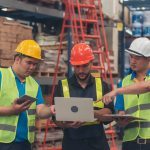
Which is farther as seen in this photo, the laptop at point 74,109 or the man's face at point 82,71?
the man's face at point 82,71

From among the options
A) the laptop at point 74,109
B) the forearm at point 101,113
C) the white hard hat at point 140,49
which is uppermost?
the white hard hat at point 140,49

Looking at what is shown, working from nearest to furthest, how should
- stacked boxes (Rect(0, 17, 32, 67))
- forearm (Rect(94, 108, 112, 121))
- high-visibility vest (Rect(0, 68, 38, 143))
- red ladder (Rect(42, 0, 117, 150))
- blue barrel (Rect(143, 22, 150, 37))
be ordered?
1. high-visibility vest (Rect(0, 68, 38, 143))
2. forearm (Rect(94, 108, 112, 121))
3. stacked boxes (Rect(0, 17, 32, 67))
4. red ladder (Rect(42, 0, 117, 150))
5. blue barrel (Rect(143, 22, 150, 37))

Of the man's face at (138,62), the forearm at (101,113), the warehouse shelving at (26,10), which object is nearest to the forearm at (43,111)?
the forearm at (101,113)

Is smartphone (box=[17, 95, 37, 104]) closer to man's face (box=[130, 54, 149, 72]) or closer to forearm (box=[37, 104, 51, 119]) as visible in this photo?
forearm (box=[37, 104, 51, 119])

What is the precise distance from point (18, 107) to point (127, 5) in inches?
296

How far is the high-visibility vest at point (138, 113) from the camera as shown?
4.38 m

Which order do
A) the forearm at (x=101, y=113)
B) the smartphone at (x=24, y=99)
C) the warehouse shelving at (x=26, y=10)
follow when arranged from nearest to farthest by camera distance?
1. the smartphone at (x=24, y=99)
2. the forearm at (x=101, y=113)
3. the warehouse shelving at (x=26, y=10)

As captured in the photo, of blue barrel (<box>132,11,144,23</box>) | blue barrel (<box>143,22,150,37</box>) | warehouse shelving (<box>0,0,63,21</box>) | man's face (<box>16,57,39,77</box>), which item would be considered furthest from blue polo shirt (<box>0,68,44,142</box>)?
blue barrel (<box>132,11,144,23</box>)

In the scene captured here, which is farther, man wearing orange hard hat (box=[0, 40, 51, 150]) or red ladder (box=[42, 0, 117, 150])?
red ladder (box=[42, 0, 117, 150])

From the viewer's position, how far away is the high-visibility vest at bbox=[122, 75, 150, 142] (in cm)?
438

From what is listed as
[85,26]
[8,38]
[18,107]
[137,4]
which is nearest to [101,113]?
[18,107]

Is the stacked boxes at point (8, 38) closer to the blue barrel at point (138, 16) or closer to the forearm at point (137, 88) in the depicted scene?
the forearm at point (137, 88)

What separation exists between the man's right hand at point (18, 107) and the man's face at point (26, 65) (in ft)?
1.11

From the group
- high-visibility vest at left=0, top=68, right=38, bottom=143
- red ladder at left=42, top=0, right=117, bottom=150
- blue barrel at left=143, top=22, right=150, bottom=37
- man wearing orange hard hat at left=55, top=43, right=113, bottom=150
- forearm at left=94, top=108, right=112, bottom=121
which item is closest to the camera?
high-visibility vest at left=0, top=68, right=38, bottom=143
